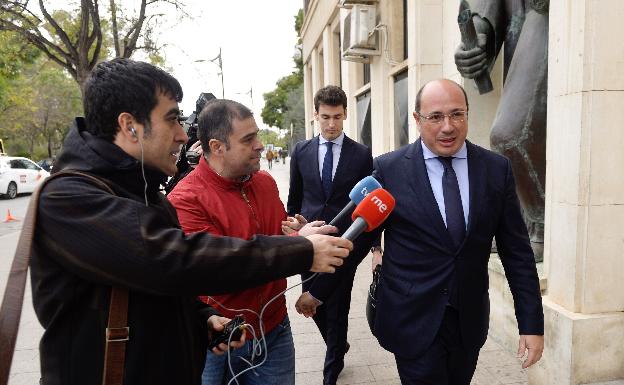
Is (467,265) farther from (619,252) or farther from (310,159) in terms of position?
(310,159)

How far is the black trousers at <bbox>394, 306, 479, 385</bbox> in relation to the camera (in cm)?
208

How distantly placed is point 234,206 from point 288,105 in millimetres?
40300

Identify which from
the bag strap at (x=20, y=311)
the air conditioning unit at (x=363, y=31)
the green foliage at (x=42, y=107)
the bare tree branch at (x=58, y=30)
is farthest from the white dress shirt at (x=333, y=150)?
the green foliage at (x=42, y=107)

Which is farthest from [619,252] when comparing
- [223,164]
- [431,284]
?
[223,164]

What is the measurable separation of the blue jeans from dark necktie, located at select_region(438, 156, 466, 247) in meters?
0.89

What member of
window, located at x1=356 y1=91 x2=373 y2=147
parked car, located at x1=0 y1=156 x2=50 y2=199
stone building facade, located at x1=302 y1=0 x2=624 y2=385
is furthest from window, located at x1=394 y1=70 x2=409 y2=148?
parked car, located at x1=0 y1=156 x2=50 y2=199

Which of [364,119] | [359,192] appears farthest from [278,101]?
[359,192]

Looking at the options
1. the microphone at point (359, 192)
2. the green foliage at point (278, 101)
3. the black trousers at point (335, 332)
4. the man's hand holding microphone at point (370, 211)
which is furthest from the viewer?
the green foliage at point (278, 101)

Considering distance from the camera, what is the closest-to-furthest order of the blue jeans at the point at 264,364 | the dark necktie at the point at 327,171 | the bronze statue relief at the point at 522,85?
the blue jeans at the point at 264,364
the bronze statue relief at the point at 522,85
the dark necktie at the point at 327,171

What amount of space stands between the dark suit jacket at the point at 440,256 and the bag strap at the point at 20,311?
4.13 ft

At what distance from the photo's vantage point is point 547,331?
3.19m

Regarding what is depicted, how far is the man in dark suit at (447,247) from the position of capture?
6.68ft

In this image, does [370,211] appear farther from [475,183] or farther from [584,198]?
[584,198]

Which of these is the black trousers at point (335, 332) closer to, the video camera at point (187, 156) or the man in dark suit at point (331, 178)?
the man in dark suit at point (331, 178)
